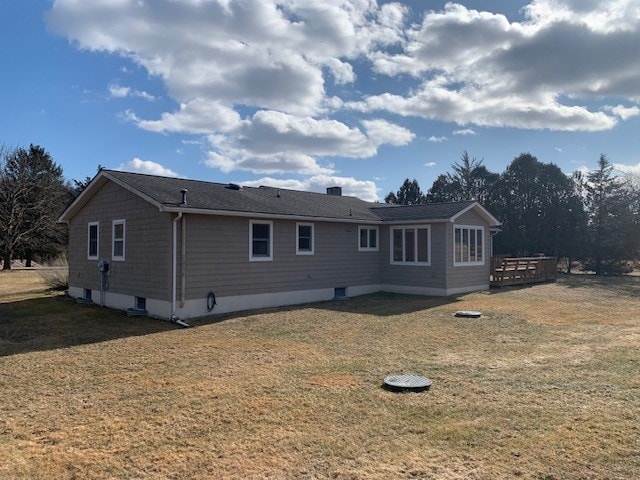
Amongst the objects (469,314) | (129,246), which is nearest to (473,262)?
(469,314)

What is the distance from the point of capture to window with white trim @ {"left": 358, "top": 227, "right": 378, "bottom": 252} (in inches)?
676

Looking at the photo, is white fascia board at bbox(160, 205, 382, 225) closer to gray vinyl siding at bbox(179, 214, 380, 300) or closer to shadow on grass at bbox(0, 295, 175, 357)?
gray vinyl siding at bbox(179, 214, 380, 300)

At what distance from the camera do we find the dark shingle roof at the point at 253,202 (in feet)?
40.1

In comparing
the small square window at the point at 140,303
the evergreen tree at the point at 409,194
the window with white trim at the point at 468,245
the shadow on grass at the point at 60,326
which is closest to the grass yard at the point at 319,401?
the shadow on grass at the point at 60,326

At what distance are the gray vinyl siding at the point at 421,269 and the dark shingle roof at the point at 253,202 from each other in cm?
62

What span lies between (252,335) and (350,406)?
16.0 feet

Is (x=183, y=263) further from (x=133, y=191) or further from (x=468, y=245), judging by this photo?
(x=468, y=245)

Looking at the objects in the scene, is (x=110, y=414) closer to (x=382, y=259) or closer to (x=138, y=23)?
(x=138, y=23)

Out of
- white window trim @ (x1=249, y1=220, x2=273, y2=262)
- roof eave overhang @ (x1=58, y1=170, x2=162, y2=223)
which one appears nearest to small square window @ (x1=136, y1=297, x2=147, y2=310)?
roof eave overhang @ (x1=58, y1=170, x2=162, y2=223)

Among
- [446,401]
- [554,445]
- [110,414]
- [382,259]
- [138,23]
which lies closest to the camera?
[554,445]

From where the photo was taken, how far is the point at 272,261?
45.6 ft

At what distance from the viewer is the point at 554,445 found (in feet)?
13.5

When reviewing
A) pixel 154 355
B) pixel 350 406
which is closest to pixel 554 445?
pixel 350 406

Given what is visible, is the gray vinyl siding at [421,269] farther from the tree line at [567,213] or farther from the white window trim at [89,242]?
the tree line at [567,213]
